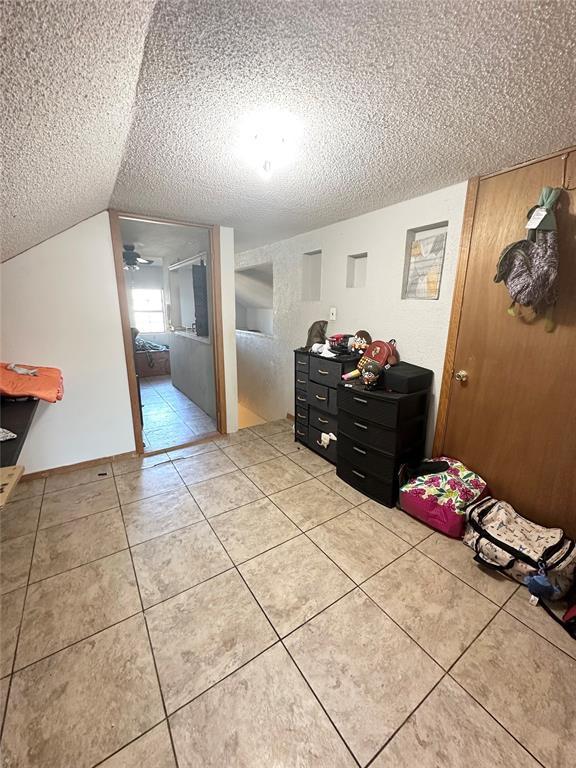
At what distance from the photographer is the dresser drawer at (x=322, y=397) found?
2.61 m

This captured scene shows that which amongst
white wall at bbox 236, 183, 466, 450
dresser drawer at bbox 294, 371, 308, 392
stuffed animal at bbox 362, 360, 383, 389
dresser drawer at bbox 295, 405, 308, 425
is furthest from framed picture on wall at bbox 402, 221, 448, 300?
dresser drawer at bbox 295, 405, 308, 425

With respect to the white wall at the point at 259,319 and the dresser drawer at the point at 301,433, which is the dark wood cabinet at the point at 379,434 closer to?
the dresser drawer at the point at 301,433

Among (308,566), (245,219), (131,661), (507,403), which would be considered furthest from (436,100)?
(131,661)

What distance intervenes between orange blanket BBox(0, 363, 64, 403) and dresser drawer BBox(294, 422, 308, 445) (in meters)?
2.02

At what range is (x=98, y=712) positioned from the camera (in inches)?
40.8

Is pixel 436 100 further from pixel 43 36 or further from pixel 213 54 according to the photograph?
pixel 43 36

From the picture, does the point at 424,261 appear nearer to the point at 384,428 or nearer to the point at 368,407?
the point at 368,407

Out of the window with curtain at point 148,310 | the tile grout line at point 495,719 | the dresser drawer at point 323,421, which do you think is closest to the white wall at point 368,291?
the dresser drawer at point 323,421

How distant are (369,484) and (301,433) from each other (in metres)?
1.01

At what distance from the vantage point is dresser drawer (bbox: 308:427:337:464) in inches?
105

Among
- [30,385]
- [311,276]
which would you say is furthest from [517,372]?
[30,385]

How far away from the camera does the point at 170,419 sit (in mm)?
3811

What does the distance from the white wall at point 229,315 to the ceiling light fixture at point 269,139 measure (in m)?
1.34

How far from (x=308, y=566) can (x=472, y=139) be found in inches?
90.8
